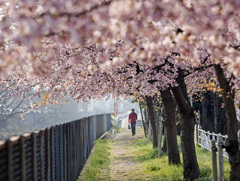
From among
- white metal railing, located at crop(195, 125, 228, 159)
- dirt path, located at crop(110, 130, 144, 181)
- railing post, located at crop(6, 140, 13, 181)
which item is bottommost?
dirt path, located at crop(110, 130, 144, 181)

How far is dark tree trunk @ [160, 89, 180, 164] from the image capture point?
1110cm

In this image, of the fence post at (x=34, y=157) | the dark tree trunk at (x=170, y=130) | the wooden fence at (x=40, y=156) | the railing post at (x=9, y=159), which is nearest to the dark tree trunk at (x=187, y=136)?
the dark tree trunk at (x=170, y=130)

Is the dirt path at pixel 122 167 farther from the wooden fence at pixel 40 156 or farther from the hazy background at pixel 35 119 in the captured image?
the hazy background at pixel 35 119

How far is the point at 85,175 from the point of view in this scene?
9.91 metres

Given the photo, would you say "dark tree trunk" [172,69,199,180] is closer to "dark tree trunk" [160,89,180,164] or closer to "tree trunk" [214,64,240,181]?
"dark tree trunk" [160,89,180,164]

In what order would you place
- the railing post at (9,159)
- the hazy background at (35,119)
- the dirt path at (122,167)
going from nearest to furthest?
1. the railing post at (9,159)
2. the dirt path at (122,167)
3. the hazy background at (35,119)

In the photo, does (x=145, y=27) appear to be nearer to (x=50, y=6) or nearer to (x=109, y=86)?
(x=50, y=6)

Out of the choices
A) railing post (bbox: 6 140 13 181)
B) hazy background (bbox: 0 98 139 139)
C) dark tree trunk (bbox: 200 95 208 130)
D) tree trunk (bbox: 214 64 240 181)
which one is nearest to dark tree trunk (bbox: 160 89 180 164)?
tree trunk (bbox: 214 64 240 181)

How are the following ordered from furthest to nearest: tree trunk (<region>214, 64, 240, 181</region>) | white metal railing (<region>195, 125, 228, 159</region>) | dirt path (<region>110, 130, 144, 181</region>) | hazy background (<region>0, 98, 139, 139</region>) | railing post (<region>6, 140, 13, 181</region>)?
hazy background (<region>0, 98, 139, 139</region>)
white metal railing (<region>195, 125, 228, 159</region>)
dirt path (<region>110, 130, 144, 181</region>)
tree trunk (<region>214, 64, 240, 181</region>)
railing post (<region>6, 140, 13, 181</region>)

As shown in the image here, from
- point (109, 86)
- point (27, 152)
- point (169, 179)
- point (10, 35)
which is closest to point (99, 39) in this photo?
point (10, 35)

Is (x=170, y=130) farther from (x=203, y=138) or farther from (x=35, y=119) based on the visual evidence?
(x=35, y=119)

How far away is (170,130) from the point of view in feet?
37.2

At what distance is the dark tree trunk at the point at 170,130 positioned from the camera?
11102mm

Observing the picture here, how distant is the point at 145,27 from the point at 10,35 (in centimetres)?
148
